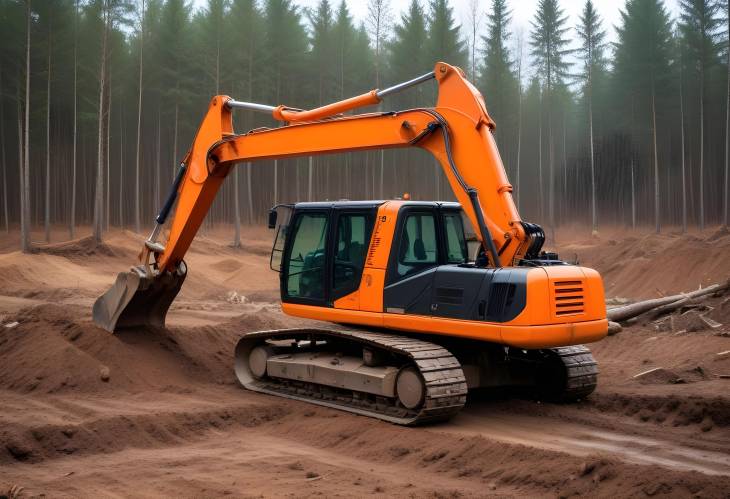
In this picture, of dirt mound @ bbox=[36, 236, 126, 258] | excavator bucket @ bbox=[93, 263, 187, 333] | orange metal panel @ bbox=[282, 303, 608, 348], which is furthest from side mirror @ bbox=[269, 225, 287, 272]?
dirt mound @ bbox=[36, 236, 126, 258]

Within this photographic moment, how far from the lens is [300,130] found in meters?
9.03

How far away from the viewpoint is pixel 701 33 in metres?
33.6

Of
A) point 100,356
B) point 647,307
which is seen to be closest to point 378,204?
point 100,356

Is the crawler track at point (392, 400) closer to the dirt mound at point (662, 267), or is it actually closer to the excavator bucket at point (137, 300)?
the excavator bucket at point (137, 300)

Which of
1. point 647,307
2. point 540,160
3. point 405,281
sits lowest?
point 647,307

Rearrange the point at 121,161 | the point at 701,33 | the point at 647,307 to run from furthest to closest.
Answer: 1. the point at 121,161
2. the point at 701,33
3. the point at 647,307

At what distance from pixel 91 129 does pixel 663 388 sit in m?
34.0

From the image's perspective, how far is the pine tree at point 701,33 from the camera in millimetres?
32938

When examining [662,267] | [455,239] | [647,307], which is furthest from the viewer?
[662,267]

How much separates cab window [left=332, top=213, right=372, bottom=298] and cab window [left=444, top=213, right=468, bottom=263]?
87 cm

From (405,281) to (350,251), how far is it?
93 cm

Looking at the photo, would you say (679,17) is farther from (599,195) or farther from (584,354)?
(584,354)

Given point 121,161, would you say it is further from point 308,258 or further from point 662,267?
point 308,258

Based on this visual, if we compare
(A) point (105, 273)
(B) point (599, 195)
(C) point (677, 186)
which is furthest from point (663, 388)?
(B) point (599, 195)
